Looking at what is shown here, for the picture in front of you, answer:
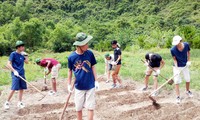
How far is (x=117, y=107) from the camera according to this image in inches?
309

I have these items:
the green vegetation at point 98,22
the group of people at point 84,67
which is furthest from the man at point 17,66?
the green vegetation at point 98,22

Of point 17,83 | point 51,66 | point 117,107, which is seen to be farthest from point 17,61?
point 117,107

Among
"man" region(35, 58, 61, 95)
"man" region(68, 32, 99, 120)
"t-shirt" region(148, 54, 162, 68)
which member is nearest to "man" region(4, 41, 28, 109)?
"man" region(35, 58, 61, 95)

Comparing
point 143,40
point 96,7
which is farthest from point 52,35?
point 96,7

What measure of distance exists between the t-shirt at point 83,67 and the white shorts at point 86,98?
95mm

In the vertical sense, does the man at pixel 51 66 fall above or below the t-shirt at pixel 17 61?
below

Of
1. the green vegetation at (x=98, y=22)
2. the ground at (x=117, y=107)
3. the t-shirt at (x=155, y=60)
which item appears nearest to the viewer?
the ground at (x=117, y=107)

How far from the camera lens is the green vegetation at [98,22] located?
35.1 m

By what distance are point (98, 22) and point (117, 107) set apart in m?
53.6

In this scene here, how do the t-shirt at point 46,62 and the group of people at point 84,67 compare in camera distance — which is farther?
the t-shirt at point 46,62

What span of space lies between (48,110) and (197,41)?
22.8 m

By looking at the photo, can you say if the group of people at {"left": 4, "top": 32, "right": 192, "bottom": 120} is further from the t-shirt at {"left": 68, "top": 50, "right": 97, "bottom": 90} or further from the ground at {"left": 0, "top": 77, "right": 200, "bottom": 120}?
the ground at {"left": 0, "top": 77, "right": 200, "bottom": 120}

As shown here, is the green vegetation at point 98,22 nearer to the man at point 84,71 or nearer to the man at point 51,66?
the man at point 51,66

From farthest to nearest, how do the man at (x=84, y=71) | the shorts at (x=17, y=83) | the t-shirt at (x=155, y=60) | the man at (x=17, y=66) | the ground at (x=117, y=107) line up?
the t-shirt at (x=155, y=60) < the shorts at (x=17, y=83) < the man at (x=17, y=66) < the ground at (x=117, y=107) < the man at (x=84, y=71)
